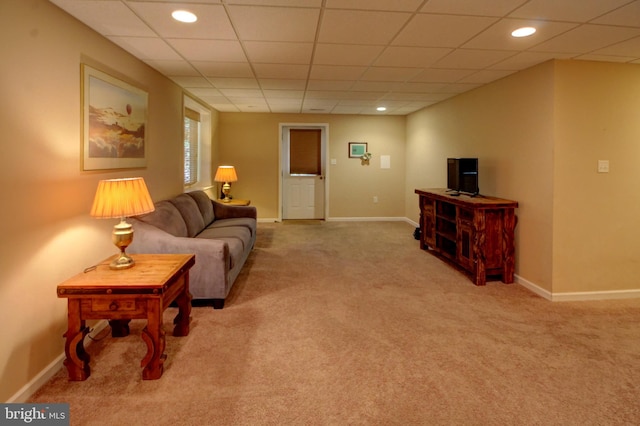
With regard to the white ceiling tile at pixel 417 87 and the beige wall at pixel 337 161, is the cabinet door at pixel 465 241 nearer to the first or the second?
the white ceiling tile at pixel 417 87

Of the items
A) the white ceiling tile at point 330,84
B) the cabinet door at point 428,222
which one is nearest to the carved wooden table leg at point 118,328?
the white ceiling tile at point 330,84

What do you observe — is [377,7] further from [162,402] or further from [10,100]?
[162,402]

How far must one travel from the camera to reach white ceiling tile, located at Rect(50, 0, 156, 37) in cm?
235

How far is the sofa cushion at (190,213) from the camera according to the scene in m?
4.19

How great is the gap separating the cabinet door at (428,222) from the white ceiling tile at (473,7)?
306 centimetres

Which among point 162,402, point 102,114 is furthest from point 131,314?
point 102,114

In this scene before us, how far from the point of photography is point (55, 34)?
7.72 ft

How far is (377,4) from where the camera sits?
2.34 m

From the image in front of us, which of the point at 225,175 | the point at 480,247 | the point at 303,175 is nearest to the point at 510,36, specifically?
the point at 480,247

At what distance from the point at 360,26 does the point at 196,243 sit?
7.09ft

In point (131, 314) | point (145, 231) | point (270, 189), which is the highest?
point (270, 189)

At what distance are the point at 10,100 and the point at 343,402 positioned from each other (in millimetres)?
2350

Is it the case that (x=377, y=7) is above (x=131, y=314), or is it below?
above

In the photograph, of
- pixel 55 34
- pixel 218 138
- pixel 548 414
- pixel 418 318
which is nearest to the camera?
pixel 548 414
